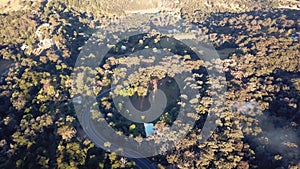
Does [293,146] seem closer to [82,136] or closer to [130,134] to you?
[130,134]

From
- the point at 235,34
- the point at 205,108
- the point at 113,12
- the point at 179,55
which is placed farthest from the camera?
the point at 113,12

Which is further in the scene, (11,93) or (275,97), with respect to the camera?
(11,93)

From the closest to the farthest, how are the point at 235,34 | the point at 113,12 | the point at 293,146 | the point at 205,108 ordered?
1. the point at 293,146
2. the point at 205,108
3. the point at 235,34
4. the point at 113,12

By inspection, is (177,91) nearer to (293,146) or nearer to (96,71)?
(96,71)

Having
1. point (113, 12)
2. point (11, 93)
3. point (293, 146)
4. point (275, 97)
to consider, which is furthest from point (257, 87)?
point (113, 12)

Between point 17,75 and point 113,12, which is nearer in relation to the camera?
point 17,75

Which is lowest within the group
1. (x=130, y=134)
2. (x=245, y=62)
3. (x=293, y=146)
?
(x=130, y=134)

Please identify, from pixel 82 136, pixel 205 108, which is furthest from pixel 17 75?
pixel 205 108

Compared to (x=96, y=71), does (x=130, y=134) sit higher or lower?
lower

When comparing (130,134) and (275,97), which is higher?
(275,97)
